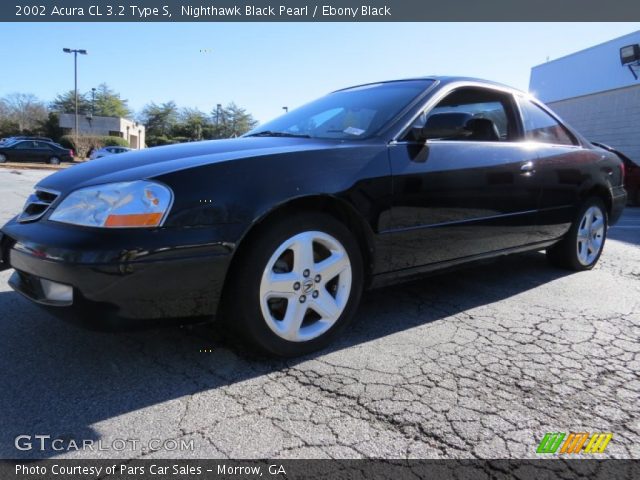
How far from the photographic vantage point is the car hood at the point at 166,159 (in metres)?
2.16

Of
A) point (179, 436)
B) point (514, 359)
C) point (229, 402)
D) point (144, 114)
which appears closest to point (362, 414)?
point (229, 402)

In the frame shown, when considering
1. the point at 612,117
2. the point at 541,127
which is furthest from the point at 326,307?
the point at 612,117

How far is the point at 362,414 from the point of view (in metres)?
1.93

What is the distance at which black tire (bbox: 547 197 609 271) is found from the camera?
4.13m

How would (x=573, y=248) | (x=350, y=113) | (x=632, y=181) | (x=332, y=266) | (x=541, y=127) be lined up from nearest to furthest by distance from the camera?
(x=332, y=266) → (x=350, y=113) → (x=541, y=127) → (x=573, y=248) → (x=632, y=181)

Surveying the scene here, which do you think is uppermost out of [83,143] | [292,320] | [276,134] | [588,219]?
[83,143]

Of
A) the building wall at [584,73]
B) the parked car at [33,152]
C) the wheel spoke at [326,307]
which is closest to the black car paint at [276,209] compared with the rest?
the wheel spoke at [326,307]

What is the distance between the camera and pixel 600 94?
17.5 m

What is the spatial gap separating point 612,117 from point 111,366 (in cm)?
1889

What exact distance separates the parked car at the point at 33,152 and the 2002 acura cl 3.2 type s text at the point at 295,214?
86.5 ft

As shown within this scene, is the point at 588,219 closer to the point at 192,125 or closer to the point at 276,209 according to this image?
the point at 276,209

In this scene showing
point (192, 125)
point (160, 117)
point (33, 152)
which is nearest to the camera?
point (33, 152)

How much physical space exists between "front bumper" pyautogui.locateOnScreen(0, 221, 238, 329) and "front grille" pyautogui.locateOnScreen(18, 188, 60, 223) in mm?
148

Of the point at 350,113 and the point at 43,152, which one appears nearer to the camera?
the point at 350,113
